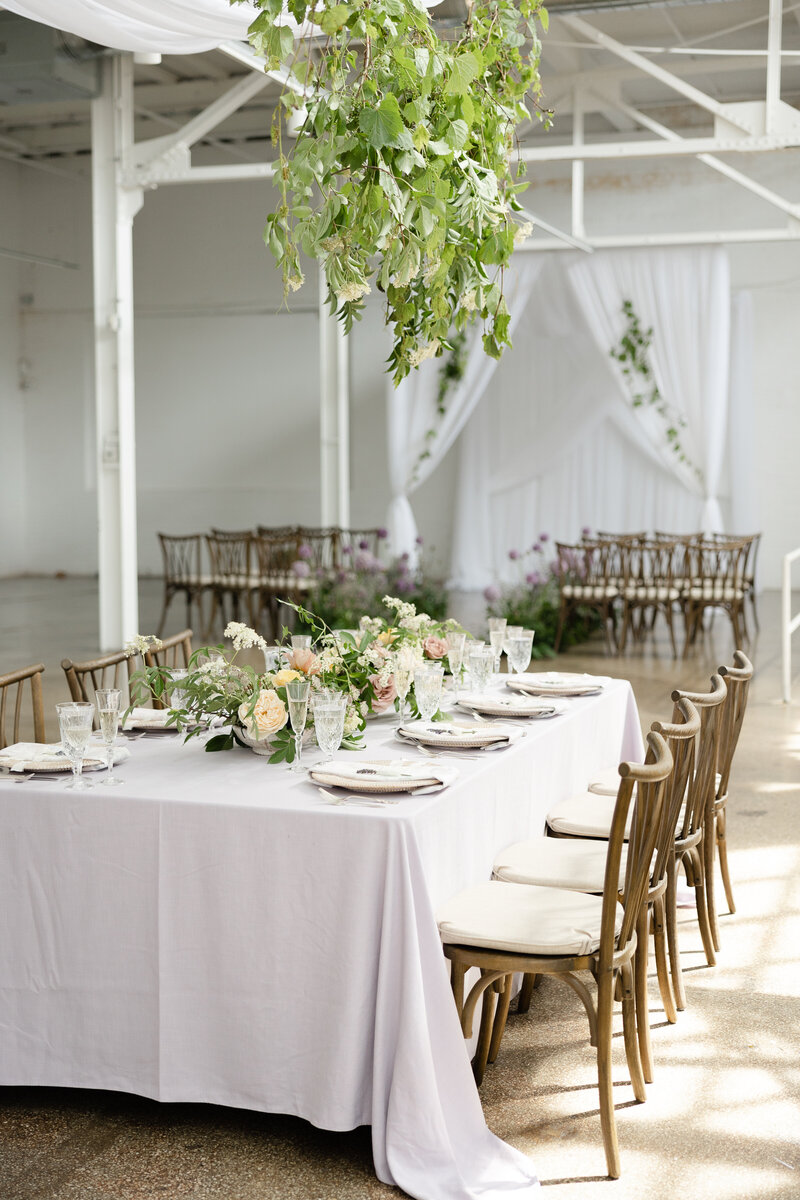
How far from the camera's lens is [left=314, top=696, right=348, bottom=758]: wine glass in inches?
111

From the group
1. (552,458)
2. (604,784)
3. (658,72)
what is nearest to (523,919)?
(604,784)

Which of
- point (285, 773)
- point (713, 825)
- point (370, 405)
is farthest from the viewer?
point (370, 405)

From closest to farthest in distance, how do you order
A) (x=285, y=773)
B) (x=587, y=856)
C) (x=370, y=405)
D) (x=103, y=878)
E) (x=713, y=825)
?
(x=103, y=878) → (x=285, y=773) → (x=587, y=856) → (x=713, y=825) → (x=370, y=405)

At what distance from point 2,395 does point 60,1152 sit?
15.2 metres

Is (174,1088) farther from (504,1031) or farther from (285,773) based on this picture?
(504,1031)

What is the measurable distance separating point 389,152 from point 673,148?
6262 mm

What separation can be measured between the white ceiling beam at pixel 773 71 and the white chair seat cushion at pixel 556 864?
574cm

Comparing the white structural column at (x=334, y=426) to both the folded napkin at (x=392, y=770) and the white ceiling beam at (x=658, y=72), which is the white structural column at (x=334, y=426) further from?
the folded napkin at (x=392, y=770)

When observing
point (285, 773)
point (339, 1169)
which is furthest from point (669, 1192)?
point (285, 773)

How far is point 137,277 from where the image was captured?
1680cm

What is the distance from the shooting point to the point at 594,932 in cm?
259

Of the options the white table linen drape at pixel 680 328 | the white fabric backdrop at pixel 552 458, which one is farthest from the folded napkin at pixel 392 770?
the white fabric backdrop at pixel 552 458

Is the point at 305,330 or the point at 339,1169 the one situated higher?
the point at 305,330

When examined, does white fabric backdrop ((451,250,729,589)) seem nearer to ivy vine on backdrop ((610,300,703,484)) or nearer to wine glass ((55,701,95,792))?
ivy vine on backdrop ((610,300,703,484))
